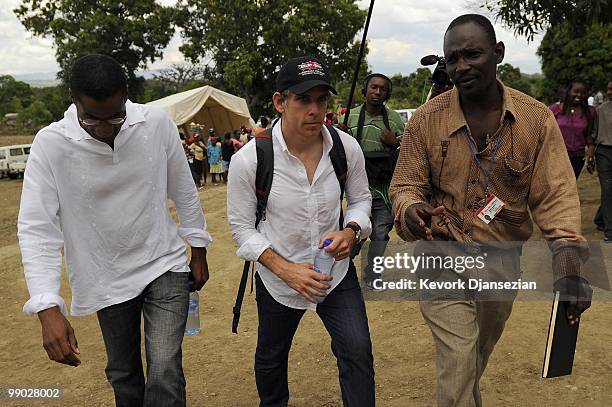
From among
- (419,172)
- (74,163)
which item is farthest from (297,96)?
(74,163)

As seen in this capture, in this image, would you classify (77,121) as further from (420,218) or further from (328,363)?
(328,363)

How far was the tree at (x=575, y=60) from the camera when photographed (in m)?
26.3

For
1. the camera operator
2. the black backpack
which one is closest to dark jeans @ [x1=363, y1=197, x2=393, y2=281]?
the camera operator

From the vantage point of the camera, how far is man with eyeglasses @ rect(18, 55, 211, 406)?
8.76ft

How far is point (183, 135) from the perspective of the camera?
21844 millimetres

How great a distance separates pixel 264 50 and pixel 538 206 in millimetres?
30289

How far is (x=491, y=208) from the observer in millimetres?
2734

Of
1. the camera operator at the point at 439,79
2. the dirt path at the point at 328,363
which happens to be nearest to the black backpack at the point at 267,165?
the dirt path at the point at 328,363

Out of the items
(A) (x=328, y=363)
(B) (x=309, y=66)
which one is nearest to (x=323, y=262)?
(B) (x=309, y=66)

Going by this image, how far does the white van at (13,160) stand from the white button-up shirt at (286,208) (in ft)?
78.2

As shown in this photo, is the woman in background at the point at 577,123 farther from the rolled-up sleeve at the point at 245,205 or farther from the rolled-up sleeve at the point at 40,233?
the rolled-up sleeve at the point at 40,233

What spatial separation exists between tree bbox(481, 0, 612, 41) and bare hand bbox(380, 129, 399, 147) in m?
2.93

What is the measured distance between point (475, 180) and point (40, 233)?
1.90 metres

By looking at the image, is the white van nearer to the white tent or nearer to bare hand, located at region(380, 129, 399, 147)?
the white tent
